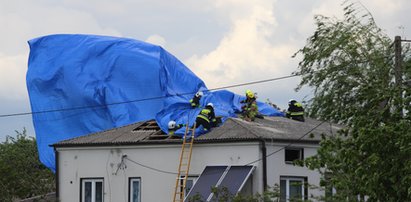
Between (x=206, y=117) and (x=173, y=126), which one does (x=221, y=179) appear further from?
(x=173, y=126)

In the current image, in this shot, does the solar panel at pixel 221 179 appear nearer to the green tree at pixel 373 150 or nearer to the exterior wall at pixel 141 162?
the exterior wall at pixel 141 162

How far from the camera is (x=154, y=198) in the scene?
116 ft

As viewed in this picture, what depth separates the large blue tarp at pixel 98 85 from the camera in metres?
39.8

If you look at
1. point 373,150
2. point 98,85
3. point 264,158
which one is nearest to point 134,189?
point 264,158

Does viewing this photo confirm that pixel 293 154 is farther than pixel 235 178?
Yes

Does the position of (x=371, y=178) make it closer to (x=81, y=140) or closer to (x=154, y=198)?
(x=154, y=198)

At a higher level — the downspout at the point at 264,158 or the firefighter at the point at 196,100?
the firefighter at the point at 196,100

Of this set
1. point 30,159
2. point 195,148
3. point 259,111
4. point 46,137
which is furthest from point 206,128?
point 30,159

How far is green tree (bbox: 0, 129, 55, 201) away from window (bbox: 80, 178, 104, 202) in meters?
7.72

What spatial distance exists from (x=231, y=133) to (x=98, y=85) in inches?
307

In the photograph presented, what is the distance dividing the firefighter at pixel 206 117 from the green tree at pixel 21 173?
39.1ft

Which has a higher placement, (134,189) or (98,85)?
(98,85)

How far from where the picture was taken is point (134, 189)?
118 feet

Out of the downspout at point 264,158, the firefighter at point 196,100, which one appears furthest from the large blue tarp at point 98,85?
the downspout at point 264,158
